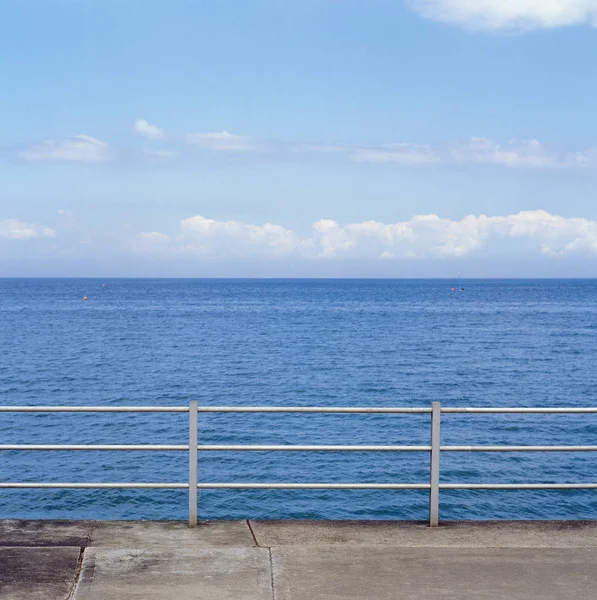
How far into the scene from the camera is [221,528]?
7305 mm

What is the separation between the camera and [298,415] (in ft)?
97.7

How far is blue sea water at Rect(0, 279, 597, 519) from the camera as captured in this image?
19578 mm

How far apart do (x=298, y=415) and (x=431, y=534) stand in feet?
74.6

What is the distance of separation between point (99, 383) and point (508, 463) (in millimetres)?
23509

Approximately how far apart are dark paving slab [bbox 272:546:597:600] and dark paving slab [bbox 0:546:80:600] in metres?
1.59

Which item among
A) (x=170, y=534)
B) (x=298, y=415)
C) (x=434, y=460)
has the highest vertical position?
(x=434, y=460)

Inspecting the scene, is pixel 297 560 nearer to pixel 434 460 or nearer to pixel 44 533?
pixel 434 460

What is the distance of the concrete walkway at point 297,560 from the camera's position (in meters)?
5.70

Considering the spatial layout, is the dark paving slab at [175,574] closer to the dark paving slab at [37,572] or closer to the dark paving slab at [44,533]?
the dark paving slab at [37,572]

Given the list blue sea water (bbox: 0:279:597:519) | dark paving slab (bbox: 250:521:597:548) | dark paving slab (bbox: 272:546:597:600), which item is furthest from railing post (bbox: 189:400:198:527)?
blue sea water (bbox: 0:279:597:519)

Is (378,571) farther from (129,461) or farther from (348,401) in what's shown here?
(348,401)

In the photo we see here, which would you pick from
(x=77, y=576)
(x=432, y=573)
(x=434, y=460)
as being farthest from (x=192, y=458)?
(x=432, y=573)

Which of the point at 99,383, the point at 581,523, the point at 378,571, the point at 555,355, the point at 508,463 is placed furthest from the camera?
the point at 555,355

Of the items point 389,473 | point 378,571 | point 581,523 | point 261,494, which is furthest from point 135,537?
point 389,473
